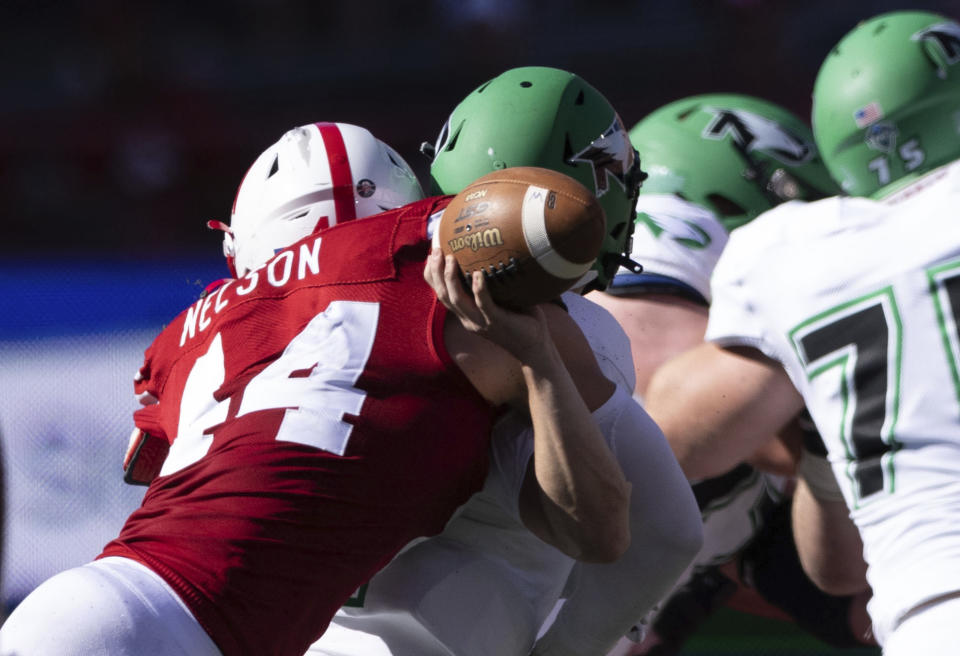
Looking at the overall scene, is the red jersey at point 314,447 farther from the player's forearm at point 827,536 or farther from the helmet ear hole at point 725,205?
the helmet ear hole at point 725,205

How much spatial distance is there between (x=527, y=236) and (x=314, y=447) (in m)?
0.43

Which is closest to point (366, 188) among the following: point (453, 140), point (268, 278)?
point (453, 140)

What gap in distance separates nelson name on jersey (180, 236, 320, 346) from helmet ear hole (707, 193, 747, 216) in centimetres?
190

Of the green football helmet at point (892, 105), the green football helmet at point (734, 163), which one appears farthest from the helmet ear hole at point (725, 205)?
the green football helmet at point (892, 105)

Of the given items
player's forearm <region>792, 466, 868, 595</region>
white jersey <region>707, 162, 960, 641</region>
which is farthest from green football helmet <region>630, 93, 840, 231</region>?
white jersey <region>707, 162, 960, 641</region>

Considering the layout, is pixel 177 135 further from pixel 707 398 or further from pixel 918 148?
pixel 707 398

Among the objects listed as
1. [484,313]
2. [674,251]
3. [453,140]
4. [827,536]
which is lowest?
[827,536]

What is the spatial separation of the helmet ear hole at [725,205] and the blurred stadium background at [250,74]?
365 cm

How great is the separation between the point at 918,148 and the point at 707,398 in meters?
1.81

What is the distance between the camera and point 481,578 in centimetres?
197

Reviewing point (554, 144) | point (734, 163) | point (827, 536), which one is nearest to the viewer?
point (554, 144)

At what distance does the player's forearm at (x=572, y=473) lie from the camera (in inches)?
63.8

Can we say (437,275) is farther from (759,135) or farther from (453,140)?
(759,135)

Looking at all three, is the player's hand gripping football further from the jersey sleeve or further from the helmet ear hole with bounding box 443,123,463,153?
the helmet ear hole with bounding box 443,123,463,153
